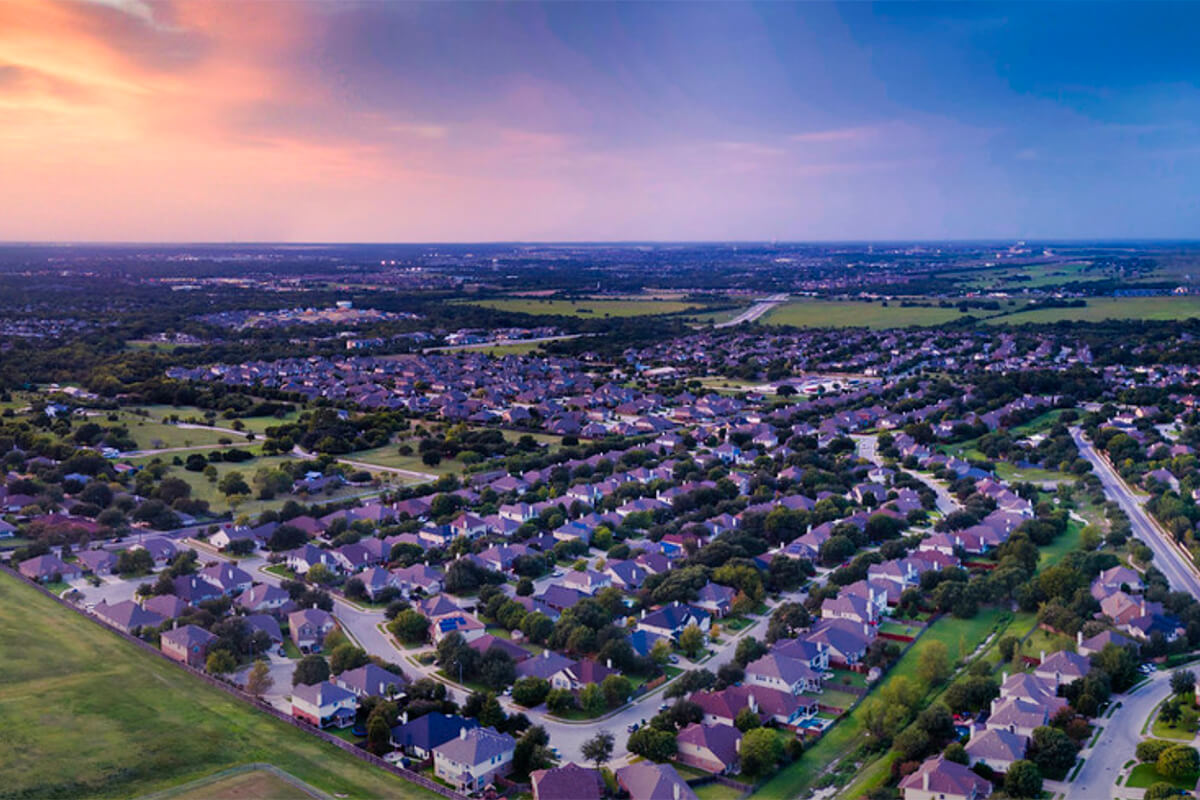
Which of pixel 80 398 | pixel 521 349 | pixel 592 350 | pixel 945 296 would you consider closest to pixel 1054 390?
pixel 592 350

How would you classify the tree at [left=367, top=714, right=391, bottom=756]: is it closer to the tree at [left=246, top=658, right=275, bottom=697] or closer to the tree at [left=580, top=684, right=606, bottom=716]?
the tree at [left=246, top=658, right=275, bottom=697]

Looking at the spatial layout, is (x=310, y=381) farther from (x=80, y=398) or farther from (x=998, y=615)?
(x=998, y=615)

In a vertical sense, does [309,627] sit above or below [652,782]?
below

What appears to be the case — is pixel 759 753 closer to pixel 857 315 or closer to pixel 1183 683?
pixel 1183 683

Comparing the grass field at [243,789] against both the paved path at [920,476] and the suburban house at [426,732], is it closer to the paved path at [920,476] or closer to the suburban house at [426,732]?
the suburban house at [426,732]

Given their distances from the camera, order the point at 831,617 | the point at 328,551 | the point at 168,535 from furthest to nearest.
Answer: the point at 168,535 < the point at 328,551 < the point at 831,617

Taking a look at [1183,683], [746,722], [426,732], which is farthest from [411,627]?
[1183,683]
